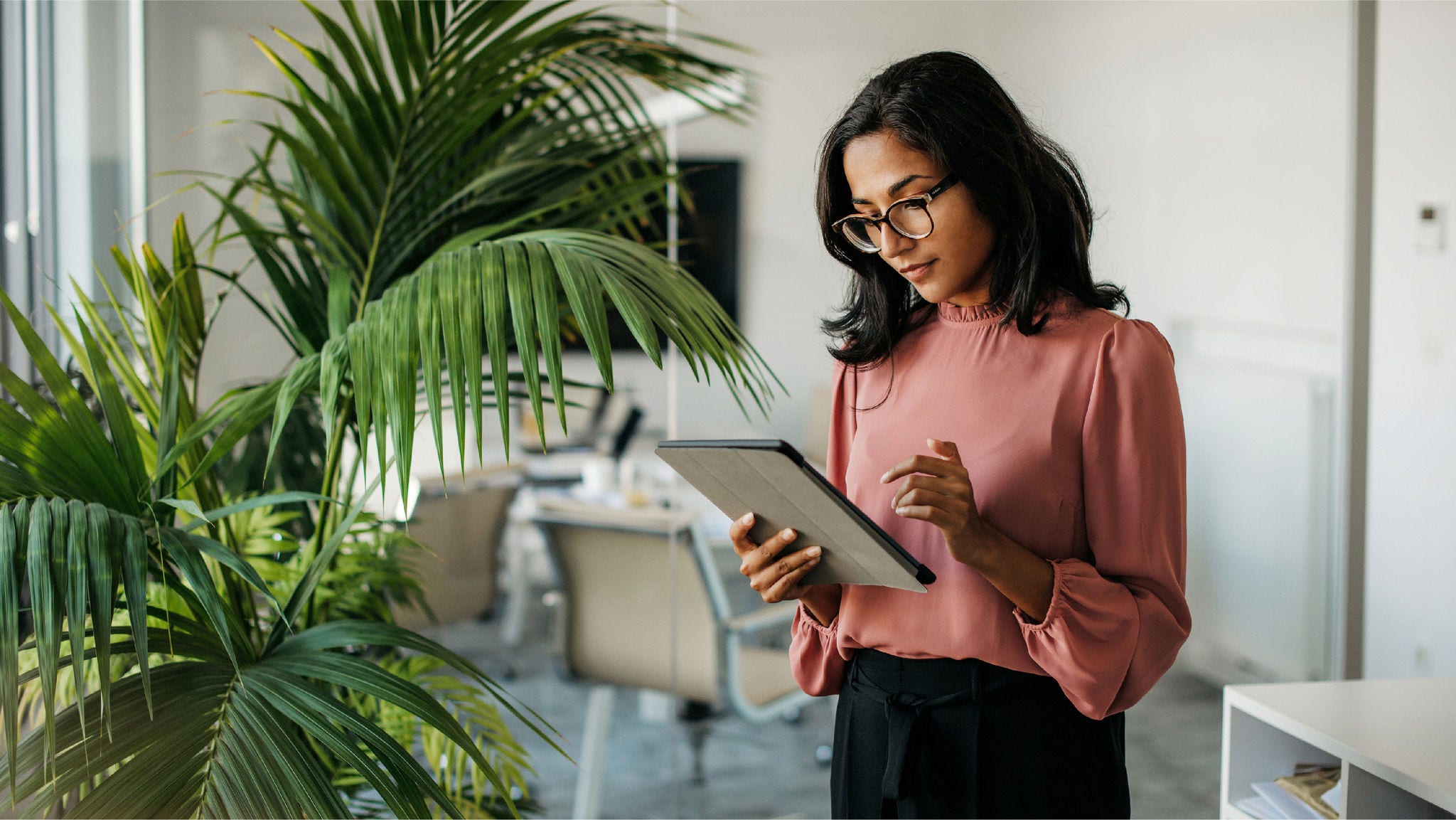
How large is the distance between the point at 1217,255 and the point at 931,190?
1851mm

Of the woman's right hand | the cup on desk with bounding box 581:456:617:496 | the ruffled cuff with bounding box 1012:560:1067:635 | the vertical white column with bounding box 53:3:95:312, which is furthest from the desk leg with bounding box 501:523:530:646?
the ruffled cuff with bounding box 1012:560:1067:635

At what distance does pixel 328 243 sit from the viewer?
1.51 m

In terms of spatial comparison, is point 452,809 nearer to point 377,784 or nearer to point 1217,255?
point 377,784

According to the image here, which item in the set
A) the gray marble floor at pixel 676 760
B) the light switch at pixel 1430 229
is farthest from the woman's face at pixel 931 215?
the light switch at pixel 1430 229

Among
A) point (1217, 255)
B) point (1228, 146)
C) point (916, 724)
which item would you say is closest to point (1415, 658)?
point (1217, 255)

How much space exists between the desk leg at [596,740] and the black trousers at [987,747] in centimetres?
150

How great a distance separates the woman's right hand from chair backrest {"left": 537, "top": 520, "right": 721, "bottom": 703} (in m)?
1.33

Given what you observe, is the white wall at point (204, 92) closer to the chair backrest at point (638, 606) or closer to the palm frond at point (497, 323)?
the chair backrest at point (638, 606)

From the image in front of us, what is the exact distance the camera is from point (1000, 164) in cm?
112

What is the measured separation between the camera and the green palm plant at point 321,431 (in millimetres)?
977

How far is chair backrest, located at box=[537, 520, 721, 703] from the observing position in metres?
2.52

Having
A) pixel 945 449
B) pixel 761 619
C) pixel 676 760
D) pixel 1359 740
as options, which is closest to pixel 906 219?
pixel 945 449

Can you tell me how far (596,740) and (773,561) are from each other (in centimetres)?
160

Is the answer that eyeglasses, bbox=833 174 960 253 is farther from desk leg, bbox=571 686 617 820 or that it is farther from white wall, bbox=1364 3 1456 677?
white wall, bbox=1364 3 1456 677
